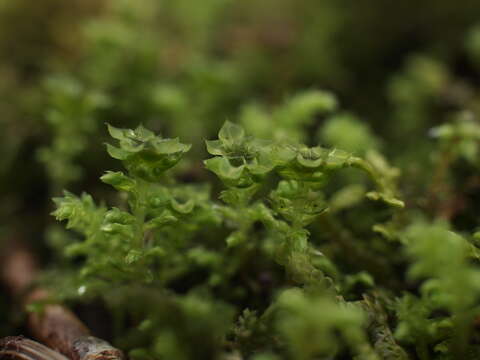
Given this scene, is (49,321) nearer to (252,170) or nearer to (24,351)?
(24,351)

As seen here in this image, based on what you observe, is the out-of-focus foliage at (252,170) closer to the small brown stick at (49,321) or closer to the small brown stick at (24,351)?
the small brown stick at (49,321)

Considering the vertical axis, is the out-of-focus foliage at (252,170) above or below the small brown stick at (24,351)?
above

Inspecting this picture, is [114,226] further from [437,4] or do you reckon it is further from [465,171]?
[437,4]

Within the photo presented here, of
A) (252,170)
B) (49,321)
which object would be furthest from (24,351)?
(252,170)

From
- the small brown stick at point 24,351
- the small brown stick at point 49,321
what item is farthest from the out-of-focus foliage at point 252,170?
the small brown stick at point 24,351

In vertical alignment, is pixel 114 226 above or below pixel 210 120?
below

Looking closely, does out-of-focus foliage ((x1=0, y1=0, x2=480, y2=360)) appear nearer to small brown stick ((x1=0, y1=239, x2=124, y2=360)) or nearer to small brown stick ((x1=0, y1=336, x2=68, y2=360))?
small brown stick ((x1=0, y1=239, x2=124, y2=360))

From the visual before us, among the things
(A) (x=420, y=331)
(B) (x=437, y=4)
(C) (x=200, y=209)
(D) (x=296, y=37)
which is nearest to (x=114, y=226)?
(C) (x=200, y=209)

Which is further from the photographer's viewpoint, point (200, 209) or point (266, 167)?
point (200, 209)
